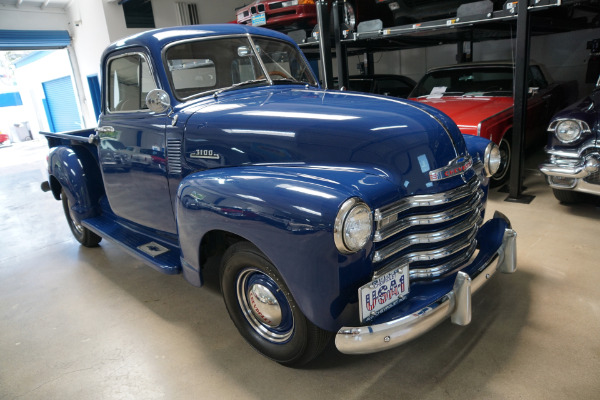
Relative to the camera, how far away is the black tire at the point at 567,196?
13.4 feet

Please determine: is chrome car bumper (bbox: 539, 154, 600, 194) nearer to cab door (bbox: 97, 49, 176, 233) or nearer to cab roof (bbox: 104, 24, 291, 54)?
cab roof (bbox: 104, 24, 291, 54)

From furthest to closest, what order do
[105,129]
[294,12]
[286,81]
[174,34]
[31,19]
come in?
1. [31,19]
2. [294,12]
3. [105,129]
4. [286,81]
5. [174,34]

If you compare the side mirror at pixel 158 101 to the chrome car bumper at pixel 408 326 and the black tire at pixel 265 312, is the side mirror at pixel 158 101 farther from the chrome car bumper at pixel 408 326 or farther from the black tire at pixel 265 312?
the chrome car bumper at pixel 408 326

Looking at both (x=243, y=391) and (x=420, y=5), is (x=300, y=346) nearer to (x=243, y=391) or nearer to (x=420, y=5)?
(x=243, y=391)

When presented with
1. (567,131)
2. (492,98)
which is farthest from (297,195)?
(492,98)

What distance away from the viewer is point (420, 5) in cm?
504

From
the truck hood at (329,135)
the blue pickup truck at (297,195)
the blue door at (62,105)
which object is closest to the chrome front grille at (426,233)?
the blue pickup truck at (297,195)

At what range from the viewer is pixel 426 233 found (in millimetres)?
1963

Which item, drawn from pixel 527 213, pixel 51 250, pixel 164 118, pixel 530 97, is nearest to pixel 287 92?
pixel 164 118

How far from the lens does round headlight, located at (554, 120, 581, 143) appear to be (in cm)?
371

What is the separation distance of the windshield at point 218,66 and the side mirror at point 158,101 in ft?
0.46

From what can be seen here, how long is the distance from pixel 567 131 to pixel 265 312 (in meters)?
3.30

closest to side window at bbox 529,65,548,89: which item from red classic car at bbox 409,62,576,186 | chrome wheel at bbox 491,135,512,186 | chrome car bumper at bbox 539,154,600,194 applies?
red classic car at bbox 409,62,576,186

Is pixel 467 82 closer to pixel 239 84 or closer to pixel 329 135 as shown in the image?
pixel 239 84
